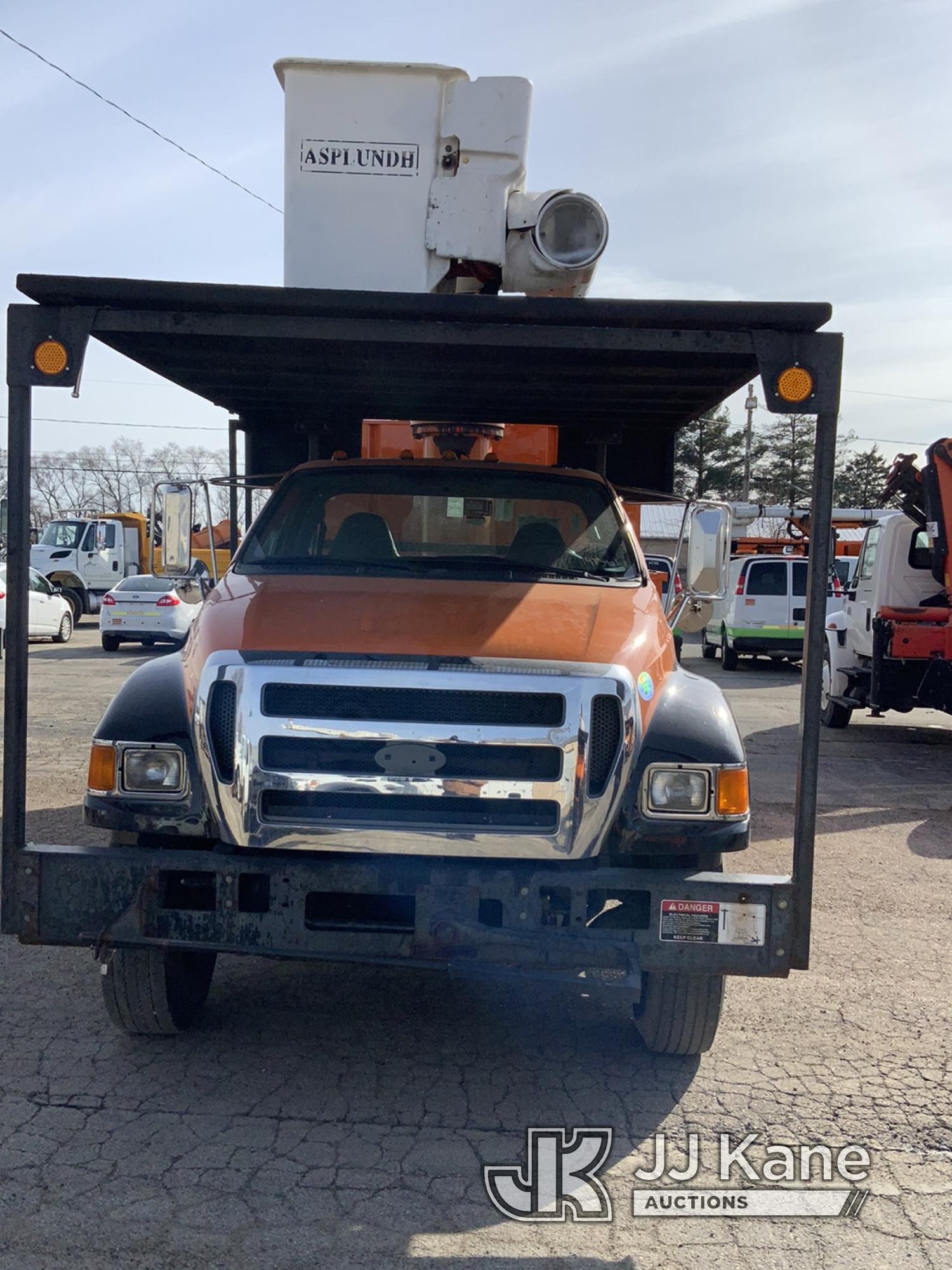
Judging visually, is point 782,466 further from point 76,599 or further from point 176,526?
point 176,526

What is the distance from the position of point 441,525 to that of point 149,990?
91.5 inches

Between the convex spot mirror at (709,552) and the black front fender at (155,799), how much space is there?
2.32 meters

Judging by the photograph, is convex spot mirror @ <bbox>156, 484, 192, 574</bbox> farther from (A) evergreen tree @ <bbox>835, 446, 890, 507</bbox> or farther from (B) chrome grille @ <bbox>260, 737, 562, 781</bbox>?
(A) evergreen tree @ <bbox>835, 446, 890, 507</bbox>

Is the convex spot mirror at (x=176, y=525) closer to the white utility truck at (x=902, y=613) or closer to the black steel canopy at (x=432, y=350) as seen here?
the black steel canopy at (x=432, y=350)

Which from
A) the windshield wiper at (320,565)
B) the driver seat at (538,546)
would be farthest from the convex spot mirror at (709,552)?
the windshield wiper at (320,565)

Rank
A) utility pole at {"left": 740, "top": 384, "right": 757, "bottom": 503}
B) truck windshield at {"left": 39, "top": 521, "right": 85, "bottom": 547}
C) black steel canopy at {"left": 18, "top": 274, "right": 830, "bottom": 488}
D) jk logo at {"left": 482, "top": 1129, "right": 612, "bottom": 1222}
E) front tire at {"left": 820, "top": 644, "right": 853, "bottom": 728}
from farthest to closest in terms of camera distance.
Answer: utility pole at {"left": 740, "top": 384, "right": 757, "bottom": 503} → truck windshield at {"left": 39, "top": 521, "right": 85, "bottom": 547} → front tire at {"left": 820, "top": 644, "right": 853, "bottom": 728} → black steel canopy at {"left": 18, "top": 274, "right": 830, "bottom": 488} → jk logo at {"left": 482, "top": 1129, "right": 612, "bottom": 1222}

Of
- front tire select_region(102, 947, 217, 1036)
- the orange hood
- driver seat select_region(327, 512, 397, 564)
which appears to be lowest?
front tire select_region(102, 947, 217, 1036)

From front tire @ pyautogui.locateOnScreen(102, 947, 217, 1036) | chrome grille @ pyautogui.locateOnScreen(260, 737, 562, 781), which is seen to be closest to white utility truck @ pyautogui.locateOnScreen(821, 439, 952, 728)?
chrome grille @ pyautogui.locateOnScreen(260, 737, 562, 781)

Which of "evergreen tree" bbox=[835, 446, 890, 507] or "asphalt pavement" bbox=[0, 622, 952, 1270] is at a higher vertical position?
"evergreen tree" bbox=[835, 446, 890, 507]

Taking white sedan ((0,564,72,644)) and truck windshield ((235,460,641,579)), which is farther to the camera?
white sedan ((0,564,72,644))

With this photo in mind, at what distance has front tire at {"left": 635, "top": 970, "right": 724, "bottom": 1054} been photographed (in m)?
4.10

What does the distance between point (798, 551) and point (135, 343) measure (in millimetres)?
21651

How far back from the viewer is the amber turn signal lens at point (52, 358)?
390 cm

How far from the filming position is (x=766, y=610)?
71.1 feet
